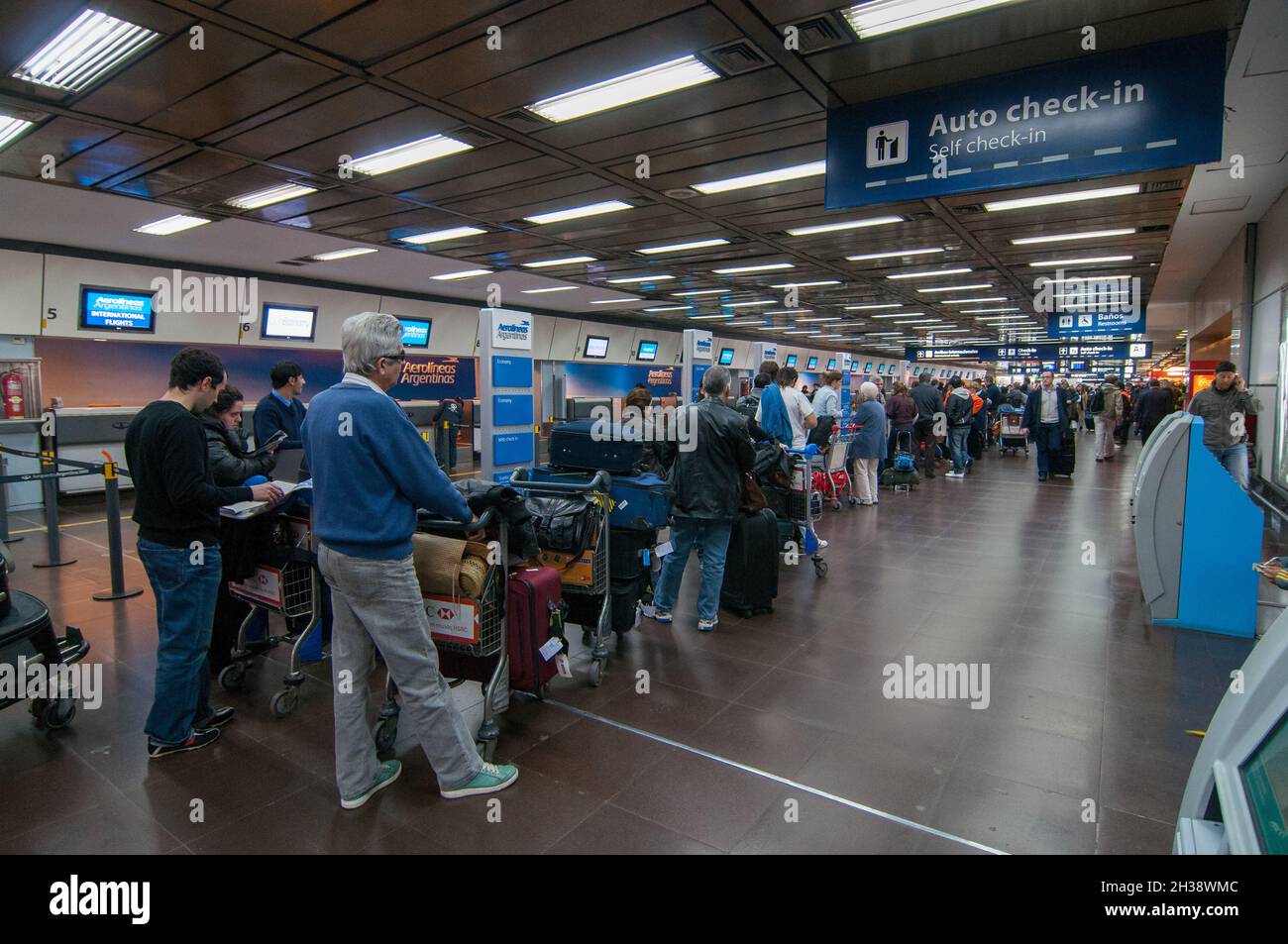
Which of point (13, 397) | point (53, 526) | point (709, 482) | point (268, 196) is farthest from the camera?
point (13, 397)

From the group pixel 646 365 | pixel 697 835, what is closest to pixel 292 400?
pixel 697 835

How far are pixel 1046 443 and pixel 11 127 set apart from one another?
1413cm

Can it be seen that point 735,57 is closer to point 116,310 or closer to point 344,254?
point 344,254

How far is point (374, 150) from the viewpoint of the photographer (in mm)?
5480

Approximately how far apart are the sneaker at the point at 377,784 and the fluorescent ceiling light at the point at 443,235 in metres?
6.86

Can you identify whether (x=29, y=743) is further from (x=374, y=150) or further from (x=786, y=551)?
(x=786, y=551)

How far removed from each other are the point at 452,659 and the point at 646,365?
18548 millimetres

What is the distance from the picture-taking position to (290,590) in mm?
3633

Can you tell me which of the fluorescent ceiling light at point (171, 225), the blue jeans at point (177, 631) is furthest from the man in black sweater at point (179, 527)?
the fluorescent ceiling light at point (171, 225)

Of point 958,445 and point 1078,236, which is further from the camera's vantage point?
point 958,445

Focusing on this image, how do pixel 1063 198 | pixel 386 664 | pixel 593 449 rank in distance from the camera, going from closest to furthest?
1. pixel 386 664
2. pixel 593 449
3. pixel 1063 198

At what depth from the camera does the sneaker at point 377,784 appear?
108 inches

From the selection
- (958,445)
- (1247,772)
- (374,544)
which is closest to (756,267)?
(958,445)

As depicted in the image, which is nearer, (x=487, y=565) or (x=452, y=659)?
(x=487, y=565)
